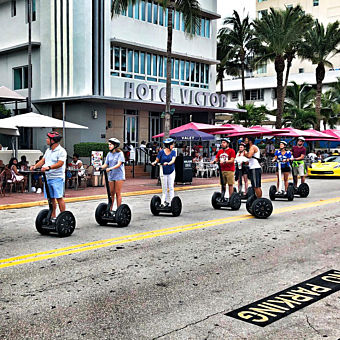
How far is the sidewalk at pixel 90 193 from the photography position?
44.8 feet

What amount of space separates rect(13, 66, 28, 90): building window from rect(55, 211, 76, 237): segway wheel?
2056 centimetres

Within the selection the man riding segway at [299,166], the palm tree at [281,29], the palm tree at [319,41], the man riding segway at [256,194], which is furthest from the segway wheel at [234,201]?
the palm tree at [319,41]

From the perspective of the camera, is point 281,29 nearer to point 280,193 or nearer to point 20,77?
point 20,77

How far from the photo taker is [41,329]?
14.5 feet

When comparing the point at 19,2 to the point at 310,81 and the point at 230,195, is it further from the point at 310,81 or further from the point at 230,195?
the point at 310,81

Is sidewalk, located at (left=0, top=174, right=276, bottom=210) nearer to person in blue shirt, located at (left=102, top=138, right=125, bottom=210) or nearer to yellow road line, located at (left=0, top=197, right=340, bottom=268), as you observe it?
person in blue shirt, located at (left=102, top=138, right=125, bottom=210)

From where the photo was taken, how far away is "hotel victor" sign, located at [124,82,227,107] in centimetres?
2516

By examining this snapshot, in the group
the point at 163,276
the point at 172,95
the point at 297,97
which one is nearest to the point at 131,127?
the point at 172,95

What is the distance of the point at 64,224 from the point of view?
8.51m

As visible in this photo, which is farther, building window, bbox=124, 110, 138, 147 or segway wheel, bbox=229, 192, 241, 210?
building window, bbox=124, 110, 138, 147

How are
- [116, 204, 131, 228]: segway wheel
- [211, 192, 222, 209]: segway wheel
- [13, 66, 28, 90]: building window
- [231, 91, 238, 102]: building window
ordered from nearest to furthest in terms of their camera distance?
1. [116, 204, 131, 228]: segway wheel
2. [211, 192, 222, 209]: segway wheel
3. [13, 66, 28, 90]: building window
4. [231, 91, 238, 102]: building window

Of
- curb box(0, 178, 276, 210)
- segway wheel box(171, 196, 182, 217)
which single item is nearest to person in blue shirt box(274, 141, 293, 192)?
segway wheel box(171, 196, 182, 217)

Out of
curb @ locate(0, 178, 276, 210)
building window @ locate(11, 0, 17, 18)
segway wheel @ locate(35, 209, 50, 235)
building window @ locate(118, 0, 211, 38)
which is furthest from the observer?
building window @ locate(11, 0, 17, 18)

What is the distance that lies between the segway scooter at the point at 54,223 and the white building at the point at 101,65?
48.5 feet
